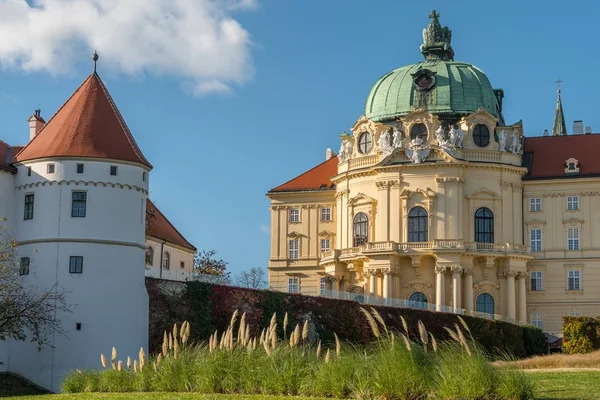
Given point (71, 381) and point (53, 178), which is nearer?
point (71, 381)

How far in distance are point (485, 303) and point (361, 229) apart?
33.4 feet

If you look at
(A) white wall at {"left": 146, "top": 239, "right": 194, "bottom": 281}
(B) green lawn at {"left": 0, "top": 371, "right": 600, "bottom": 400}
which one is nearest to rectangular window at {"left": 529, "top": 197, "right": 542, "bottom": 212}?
(A) white wall at {"left": 146, "top": 239, "right": 194, "bottom": 281}

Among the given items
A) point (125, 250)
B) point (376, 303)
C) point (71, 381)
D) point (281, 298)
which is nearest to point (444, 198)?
point (376, 303)

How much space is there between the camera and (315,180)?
287 feet

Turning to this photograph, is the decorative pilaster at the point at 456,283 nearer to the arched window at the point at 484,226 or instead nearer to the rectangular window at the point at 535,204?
the arched window at the point at 484,226

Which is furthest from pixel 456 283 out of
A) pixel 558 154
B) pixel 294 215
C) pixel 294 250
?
pixel 294 215

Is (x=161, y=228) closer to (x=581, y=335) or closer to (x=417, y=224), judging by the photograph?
(x=417, y=224)

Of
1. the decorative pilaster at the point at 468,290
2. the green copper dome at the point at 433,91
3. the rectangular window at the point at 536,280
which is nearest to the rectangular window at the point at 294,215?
the green copper dome at the point at 433,91

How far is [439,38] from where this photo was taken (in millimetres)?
88188

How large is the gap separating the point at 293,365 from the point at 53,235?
20218mm

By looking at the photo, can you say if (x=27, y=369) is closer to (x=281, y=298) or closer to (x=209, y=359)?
(x=281, y=298)

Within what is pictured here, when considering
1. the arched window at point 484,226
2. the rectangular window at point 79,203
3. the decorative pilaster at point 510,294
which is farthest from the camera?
the arched window at point 484,226

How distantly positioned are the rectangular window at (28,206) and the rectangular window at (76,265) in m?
2.86

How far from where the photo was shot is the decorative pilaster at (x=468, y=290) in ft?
252
